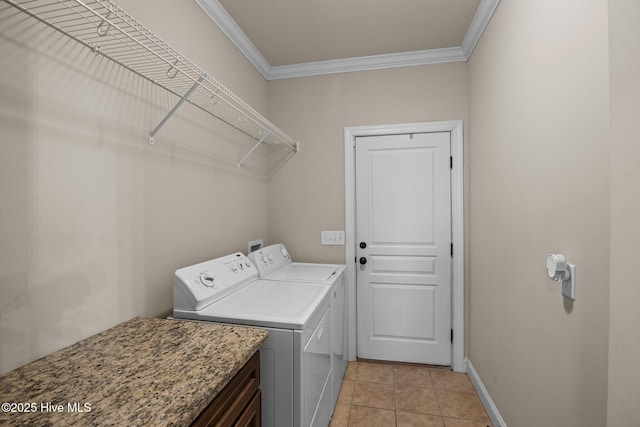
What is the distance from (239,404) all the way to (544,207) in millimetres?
1429

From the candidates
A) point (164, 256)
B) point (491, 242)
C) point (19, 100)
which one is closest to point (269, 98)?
point (164, 256)

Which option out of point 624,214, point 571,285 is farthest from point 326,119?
point 624,214

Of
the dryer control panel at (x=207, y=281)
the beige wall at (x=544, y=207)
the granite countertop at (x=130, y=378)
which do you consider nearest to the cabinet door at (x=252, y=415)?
the granite countertop at (x=130, y=378)

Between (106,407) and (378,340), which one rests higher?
(106,407)

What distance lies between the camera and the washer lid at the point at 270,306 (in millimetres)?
1203

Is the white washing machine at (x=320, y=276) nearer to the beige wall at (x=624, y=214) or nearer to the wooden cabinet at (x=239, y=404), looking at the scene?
the wooden cabinet at (x=239, y=404)

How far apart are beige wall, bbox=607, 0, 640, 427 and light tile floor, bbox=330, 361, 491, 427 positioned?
1481 mm

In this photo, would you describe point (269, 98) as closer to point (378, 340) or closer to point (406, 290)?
point (406, 290)

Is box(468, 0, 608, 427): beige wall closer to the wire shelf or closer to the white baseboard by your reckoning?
the white baseboard

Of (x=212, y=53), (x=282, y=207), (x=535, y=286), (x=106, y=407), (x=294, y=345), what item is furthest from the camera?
(x=282, y=207)

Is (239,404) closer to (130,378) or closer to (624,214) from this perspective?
(130,378)

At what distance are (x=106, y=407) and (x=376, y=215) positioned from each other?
215cm

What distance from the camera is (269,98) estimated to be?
2.69 meters

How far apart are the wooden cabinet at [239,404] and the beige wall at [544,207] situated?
115cm
